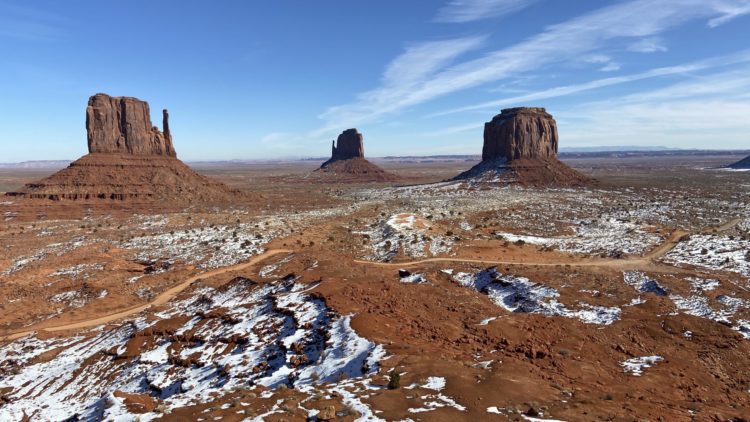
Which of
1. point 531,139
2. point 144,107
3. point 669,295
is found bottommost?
point 669,295

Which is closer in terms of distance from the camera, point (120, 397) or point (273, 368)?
point (120, 397)

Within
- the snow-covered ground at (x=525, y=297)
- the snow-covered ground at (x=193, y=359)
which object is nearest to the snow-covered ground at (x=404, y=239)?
the snow-covered ground at (x=525, y=297)

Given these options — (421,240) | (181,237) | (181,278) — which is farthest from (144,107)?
(421,240)

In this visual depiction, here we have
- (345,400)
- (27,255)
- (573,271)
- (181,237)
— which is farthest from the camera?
(181,237)

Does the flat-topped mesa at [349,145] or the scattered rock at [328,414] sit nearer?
the scattered rock at [328,414]

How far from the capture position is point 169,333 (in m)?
18.8

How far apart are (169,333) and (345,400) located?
1203 cm

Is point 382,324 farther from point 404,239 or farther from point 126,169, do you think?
point 126,169

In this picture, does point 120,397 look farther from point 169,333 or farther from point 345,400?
point 345,400

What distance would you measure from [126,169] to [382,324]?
7121cm

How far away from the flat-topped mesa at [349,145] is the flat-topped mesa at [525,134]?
75.4 metres

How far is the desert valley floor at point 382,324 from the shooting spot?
1132 cm

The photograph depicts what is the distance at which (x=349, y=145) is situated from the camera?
17588cm

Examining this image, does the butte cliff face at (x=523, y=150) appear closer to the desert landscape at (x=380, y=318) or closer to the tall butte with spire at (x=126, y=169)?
the desert landscape at (x=380, y=318)
